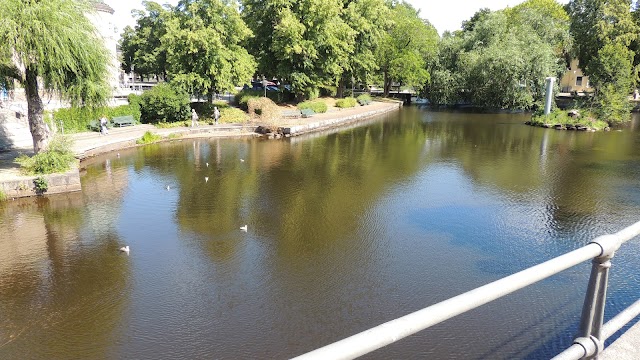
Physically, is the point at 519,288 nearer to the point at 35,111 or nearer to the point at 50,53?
the point at 50,53

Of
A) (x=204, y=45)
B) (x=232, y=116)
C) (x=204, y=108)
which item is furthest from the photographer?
(x=204, y=108)

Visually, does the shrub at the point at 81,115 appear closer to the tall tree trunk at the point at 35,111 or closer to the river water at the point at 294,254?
the river water at the point at 294,254

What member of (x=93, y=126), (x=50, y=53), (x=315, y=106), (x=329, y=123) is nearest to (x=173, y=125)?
(x=93, y=126)

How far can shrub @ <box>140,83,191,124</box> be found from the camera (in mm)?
32906

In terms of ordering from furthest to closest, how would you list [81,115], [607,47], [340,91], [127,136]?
[340,91], [607,47], [127,136], [81,115]

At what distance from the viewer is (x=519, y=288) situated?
7.23 feet

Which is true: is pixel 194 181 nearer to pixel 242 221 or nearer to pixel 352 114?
pixel 242 221

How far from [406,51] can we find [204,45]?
31.1 meters

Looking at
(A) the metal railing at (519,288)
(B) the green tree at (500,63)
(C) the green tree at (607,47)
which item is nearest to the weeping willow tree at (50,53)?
(A) the metal railing at (519,288)

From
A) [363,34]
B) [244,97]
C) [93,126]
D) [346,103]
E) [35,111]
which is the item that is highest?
[363,34]

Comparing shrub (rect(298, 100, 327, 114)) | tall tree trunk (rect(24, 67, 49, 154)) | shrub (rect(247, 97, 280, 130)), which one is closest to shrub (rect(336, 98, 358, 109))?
shrub (rect(298, 100, 327, 114))

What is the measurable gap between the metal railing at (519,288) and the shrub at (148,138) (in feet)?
93.4

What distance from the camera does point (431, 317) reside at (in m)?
2.06

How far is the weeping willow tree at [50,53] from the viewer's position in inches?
648
